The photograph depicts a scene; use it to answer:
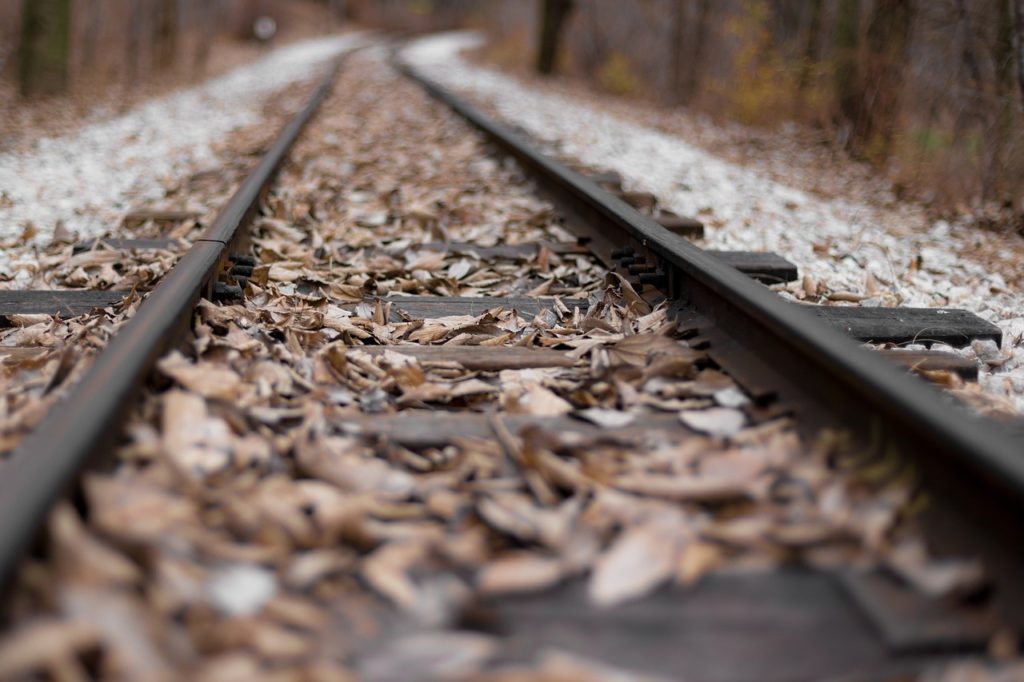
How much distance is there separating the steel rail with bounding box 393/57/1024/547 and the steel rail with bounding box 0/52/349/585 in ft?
4.85

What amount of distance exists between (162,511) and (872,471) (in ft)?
4.26

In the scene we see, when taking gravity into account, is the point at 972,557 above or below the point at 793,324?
below

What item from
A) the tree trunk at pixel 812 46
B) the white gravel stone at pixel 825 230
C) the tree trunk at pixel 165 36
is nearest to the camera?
the white gravel stone at pixel 825 230

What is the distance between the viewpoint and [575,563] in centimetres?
146

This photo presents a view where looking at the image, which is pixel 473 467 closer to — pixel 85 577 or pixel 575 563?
pixel 575 563

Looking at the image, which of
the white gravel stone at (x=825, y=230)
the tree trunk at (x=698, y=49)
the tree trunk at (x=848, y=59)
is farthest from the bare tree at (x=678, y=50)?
the white gravel stone at (x=825, y=230)

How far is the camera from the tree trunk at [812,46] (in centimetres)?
970

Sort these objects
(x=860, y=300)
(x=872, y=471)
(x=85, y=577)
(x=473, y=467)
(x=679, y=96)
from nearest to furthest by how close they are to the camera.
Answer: (x=85, y=577) → (x=872, y=471) → (x=473, y=467) → (x=860, y=300) → (x=679, y=96)

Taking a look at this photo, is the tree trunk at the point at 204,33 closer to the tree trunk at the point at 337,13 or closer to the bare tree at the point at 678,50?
the bare tree at the point at 678,50

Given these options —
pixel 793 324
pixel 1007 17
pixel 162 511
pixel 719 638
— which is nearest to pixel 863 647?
pixel 719 638

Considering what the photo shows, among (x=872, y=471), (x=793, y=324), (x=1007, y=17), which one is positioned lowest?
(x=872, y=471)

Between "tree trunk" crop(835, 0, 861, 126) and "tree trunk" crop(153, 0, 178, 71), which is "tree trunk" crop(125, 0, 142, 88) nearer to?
"tree trunk" crop(153, 0, 178, 71)

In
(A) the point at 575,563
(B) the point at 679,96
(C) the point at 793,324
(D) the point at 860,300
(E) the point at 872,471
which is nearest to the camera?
(A) the point at 575,563

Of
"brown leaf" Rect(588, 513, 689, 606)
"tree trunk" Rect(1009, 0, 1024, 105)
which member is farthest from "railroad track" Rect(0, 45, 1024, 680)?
"tree trunk" Rect(1009, 0, 1024, 105)
